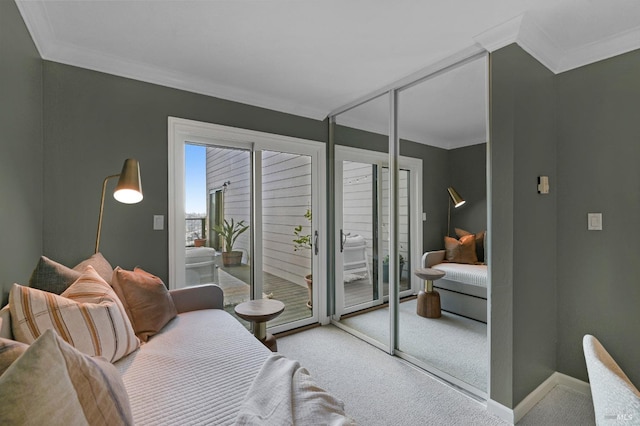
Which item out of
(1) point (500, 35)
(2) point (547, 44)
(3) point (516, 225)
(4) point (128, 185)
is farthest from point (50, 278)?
(2) point (547, 44)

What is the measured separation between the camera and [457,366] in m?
2.38

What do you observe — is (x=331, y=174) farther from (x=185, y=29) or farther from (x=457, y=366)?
(x=457, y=366)

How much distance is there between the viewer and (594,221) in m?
2.13

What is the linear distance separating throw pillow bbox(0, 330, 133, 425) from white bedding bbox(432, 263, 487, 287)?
7.16 ft

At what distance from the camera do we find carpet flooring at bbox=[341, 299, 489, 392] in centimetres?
227

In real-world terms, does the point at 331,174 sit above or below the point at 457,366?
above

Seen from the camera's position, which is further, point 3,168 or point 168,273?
point 168,273

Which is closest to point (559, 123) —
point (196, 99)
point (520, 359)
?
point (520, 359)

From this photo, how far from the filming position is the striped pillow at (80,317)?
46.7 inches

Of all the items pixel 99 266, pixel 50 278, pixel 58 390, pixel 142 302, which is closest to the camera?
pixel 58 390

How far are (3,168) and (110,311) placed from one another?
2.78 feet

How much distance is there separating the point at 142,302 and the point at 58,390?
1.24 m

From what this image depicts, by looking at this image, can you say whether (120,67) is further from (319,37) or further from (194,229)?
(319,37)

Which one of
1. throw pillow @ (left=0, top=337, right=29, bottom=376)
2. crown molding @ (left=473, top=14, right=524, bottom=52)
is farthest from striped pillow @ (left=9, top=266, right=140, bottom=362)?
crown molding @ (left=473, top=14, right=524, bottom=52)
